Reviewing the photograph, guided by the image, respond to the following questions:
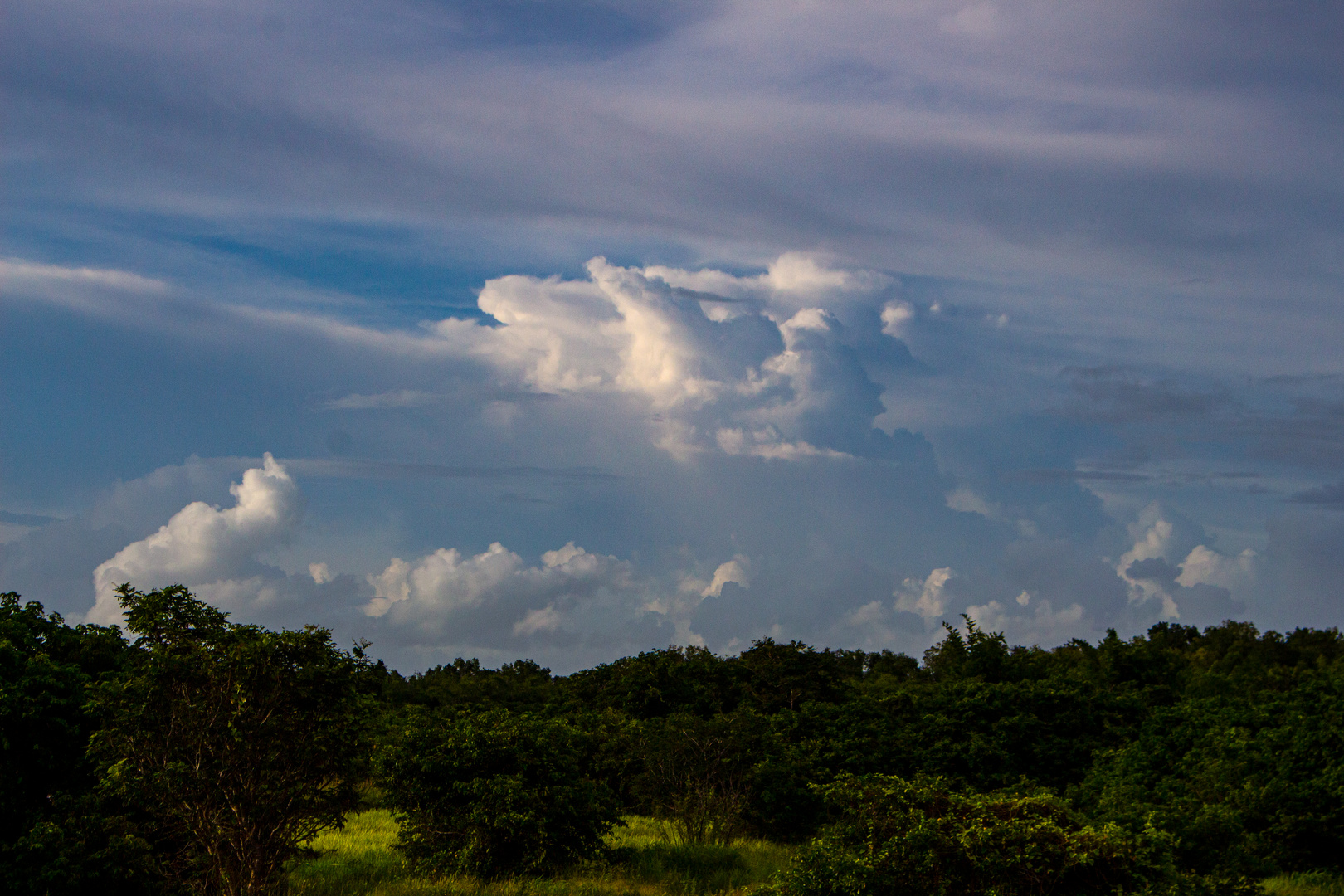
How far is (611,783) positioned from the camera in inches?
1240

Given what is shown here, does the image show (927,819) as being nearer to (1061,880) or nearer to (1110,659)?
(1061,880)

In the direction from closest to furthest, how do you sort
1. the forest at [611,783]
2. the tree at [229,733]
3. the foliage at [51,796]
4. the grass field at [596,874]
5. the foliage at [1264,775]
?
the forest at [611,783], the tree at [229,733], the foliage at [51,796], the grass field at [596,874], the foliage at [1264,775]

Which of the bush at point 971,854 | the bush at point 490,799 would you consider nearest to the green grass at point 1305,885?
the bush at point 971,854

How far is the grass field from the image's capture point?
17250 mm

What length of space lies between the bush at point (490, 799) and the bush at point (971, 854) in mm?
6901

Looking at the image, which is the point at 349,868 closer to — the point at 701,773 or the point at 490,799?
the point at 490,799

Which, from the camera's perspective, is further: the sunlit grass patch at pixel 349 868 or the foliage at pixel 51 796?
the sunlit grass patch at pixel 349 868

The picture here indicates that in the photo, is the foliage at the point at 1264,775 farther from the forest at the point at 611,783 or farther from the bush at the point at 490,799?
the bush at the point at 490,799

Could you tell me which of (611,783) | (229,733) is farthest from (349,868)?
(611,783)

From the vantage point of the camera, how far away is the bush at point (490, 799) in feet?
60.7

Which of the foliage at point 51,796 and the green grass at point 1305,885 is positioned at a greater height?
the foliage at point 51,796

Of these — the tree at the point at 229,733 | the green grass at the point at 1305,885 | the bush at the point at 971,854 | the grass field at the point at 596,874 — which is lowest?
the green grass at the point at 1305,885

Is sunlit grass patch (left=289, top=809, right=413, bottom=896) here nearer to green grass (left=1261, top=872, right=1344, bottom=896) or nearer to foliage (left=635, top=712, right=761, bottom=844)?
foliage (left=635, top=712, right=761, bottom=844)

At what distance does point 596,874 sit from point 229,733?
8324mm
